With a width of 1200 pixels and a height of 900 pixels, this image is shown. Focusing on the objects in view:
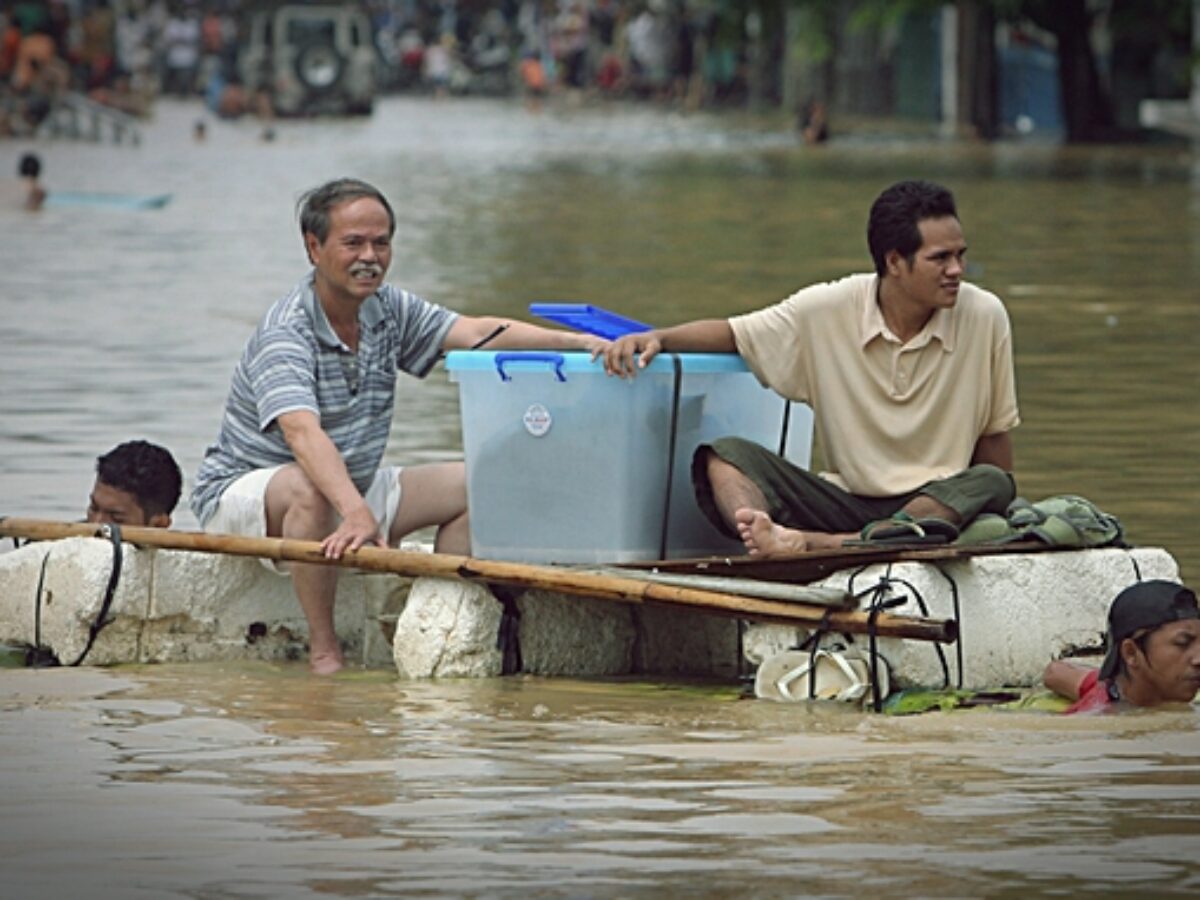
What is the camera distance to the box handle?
23.6 ft

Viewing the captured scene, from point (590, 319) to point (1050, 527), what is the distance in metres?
1.17

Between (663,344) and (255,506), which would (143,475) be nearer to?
(255,506)

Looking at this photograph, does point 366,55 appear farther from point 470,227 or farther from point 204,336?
point 204,336

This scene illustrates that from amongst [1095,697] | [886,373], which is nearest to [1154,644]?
[1095,697]

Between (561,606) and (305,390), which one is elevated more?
(305,390)

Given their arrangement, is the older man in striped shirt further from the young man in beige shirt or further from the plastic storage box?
the young man in beige shirt

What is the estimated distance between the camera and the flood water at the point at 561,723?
5.23m

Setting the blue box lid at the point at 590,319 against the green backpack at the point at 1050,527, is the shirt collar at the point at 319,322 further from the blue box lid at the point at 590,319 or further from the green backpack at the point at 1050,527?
the green backpack at the point at 1050,527

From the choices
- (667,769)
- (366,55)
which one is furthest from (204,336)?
(366,55)

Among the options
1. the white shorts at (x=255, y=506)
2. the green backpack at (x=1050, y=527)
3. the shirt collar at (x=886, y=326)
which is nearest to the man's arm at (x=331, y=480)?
the white shorts at (x=255, y=506)

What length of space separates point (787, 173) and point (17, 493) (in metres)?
21.4

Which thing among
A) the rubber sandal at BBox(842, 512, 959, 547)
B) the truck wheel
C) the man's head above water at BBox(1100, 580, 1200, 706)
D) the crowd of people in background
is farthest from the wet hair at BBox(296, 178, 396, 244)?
the truck wheel

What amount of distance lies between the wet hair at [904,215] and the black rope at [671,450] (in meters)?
0.51

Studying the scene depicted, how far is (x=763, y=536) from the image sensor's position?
7.00 metres
